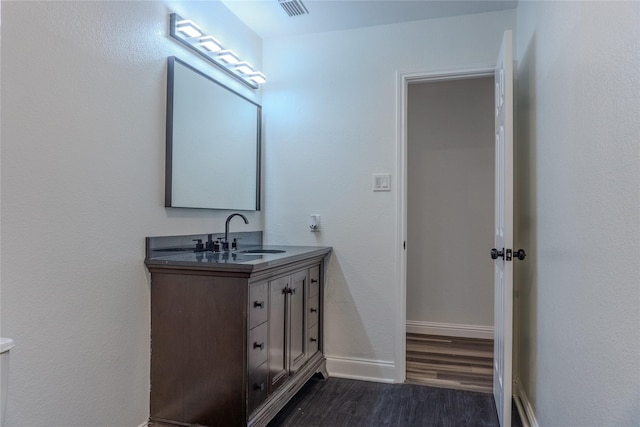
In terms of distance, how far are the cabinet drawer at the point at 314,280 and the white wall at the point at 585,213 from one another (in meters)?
1.26

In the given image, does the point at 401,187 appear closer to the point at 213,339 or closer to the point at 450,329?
the point at 213,339

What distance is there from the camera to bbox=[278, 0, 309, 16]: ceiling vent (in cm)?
249

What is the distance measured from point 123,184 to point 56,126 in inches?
14.9

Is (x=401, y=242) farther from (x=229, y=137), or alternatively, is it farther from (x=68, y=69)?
(x=68, y=69)

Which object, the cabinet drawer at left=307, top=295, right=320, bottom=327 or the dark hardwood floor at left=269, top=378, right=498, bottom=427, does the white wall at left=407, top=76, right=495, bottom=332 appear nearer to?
the dark hardwood floor at left=269, top=378, right=498, bottom=427

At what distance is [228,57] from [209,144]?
56 cm

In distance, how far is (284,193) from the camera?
3.02m

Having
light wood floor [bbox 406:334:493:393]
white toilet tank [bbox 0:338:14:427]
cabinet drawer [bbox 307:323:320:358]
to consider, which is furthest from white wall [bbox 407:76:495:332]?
white toilet tank [bbox 0:338:14:427]

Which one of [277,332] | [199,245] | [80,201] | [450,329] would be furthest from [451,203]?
[80,201]

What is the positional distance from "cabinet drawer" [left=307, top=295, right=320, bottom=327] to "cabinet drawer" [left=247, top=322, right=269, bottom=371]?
600 mm

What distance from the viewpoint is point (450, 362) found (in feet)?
10.2

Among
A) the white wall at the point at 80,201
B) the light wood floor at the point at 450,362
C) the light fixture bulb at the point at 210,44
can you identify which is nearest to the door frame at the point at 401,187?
the light wood floor at the point at 450,362

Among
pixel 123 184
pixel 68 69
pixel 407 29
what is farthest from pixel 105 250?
pixel 407 29

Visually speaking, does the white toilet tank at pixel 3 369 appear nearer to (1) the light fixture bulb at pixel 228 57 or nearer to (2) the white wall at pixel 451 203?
(1) the light fixture bulb at pixel 228 57
